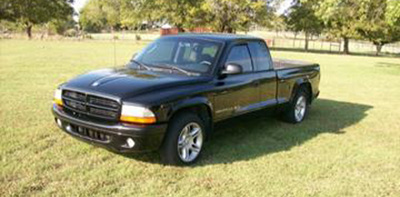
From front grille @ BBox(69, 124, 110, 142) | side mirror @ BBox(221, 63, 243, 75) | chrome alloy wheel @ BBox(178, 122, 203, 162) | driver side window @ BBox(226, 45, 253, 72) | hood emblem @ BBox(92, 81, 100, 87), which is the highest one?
driver side window @ BBox(226, 45, 253, 72)

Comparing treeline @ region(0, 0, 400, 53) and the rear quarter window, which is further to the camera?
treeline @ region(0, 0, 400, 53)

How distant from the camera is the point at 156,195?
4211 mm

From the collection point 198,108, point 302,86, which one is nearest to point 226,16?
point 302,86

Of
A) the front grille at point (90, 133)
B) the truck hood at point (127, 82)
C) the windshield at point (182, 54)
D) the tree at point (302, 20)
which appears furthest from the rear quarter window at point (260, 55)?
the tree at point (302, 20)

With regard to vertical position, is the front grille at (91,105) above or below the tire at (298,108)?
above

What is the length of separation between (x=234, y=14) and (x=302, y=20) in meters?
9.77

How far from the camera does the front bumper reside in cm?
450

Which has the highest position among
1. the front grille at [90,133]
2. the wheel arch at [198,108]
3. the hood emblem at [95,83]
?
the hood emblem at [95,83]

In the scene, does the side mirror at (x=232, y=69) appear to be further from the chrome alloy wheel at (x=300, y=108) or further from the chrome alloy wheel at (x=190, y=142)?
the chrome alloy wheel at (x=300, y=108)

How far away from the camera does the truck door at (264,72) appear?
254 inches

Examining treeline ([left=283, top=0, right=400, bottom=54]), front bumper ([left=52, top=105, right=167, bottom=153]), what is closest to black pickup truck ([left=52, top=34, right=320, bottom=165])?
front bumper ([left=52, top=105, right=167, bottom=153])

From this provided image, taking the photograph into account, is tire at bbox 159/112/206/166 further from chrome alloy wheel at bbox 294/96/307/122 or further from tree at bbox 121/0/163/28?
tree at bbox 121/0/163/28

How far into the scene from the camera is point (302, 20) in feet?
152

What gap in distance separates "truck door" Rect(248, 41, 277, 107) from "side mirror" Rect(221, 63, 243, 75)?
858 millimetres
